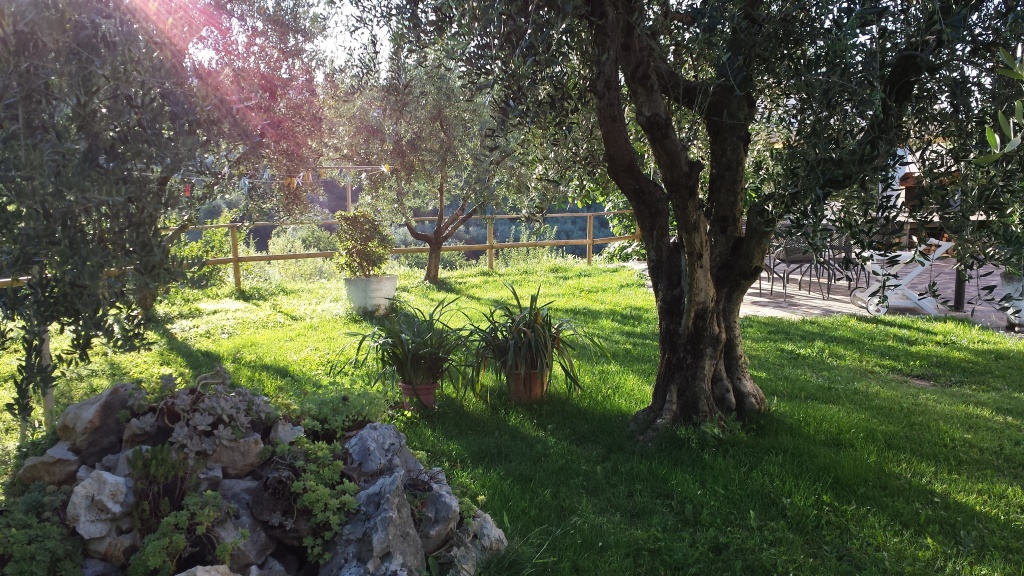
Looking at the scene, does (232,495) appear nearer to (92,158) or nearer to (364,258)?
(92,158)

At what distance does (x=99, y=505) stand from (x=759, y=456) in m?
3.22

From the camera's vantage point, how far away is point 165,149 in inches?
88.9

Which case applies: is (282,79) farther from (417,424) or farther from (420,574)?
(420,574)

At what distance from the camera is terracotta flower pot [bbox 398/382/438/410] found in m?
4.68

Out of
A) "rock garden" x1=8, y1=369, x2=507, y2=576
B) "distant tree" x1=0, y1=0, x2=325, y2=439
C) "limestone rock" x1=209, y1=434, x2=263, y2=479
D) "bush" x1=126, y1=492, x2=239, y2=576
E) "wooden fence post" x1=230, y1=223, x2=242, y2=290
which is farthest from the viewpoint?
"wooden fence post" x1=230, y1=223, x2=242, y2=290

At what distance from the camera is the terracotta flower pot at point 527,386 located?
15.6 feet

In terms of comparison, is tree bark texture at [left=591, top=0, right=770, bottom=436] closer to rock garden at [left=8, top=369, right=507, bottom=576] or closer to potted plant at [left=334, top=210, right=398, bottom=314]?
rock garden at [left=8, top=369, right=507, bottom=576]

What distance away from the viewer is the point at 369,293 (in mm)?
8359

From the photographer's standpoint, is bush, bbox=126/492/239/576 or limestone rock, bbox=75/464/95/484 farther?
limestone rock, bbox=75/464/95/484

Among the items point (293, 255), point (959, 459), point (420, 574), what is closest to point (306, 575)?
point (420, 574)

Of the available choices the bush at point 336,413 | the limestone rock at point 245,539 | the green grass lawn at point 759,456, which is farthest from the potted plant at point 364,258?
the limestone rock at point 245,539

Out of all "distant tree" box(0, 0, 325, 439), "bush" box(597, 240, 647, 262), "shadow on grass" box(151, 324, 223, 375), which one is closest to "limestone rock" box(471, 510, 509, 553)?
"distant tree" box(0, 0, 325, 439)

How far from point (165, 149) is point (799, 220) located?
2.50m

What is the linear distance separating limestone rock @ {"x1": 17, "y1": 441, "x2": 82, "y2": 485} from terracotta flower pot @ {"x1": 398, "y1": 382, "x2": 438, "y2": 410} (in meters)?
2.33
